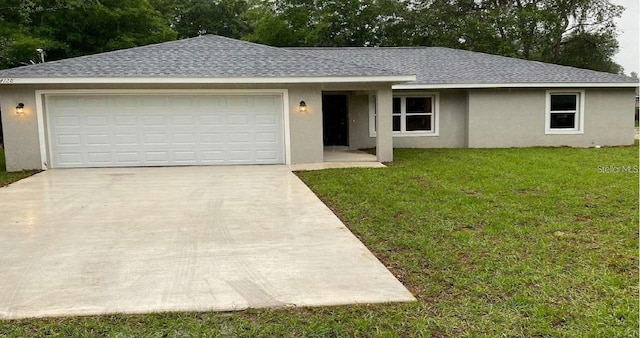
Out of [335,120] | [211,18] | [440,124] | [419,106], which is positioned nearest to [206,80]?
[335,120]

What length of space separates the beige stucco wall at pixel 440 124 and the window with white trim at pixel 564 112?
279 centimetres

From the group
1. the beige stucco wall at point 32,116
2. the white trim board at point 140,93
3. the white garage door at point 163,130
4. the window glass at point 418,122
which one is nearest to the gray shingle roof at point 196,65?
the beige stucco wall at point 32,116

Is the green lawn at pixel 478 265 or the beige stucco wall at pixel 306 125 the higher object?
the beige stucco wall at pixel 306 125

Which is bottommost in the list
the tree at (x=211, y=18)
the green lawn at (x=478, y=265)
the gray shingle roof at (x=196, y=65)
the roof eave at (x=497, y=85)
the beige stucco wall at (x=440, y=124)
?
the green lawn at (x=478, y=265)

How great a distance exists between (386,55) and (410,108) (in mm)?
3869

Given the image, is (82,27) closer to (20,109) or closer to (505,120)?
(20,109)

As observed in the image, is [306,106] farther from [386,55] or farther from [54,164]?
[386,55]

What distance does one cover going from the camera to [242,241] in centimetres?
549

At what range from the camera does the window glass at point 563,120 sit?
16516 millimetres

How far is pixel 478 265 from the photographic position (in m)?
4.48

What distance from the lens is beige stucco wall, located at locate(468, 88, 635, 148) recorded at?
16.1m

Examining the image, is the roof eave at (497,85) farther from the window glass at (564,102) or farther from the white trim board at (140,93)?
the white trim board at (140,93)

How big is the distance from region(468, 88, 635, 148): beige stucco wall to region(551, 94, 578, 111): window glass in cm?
36

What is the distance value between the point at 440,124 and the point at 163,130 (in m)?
8.68
